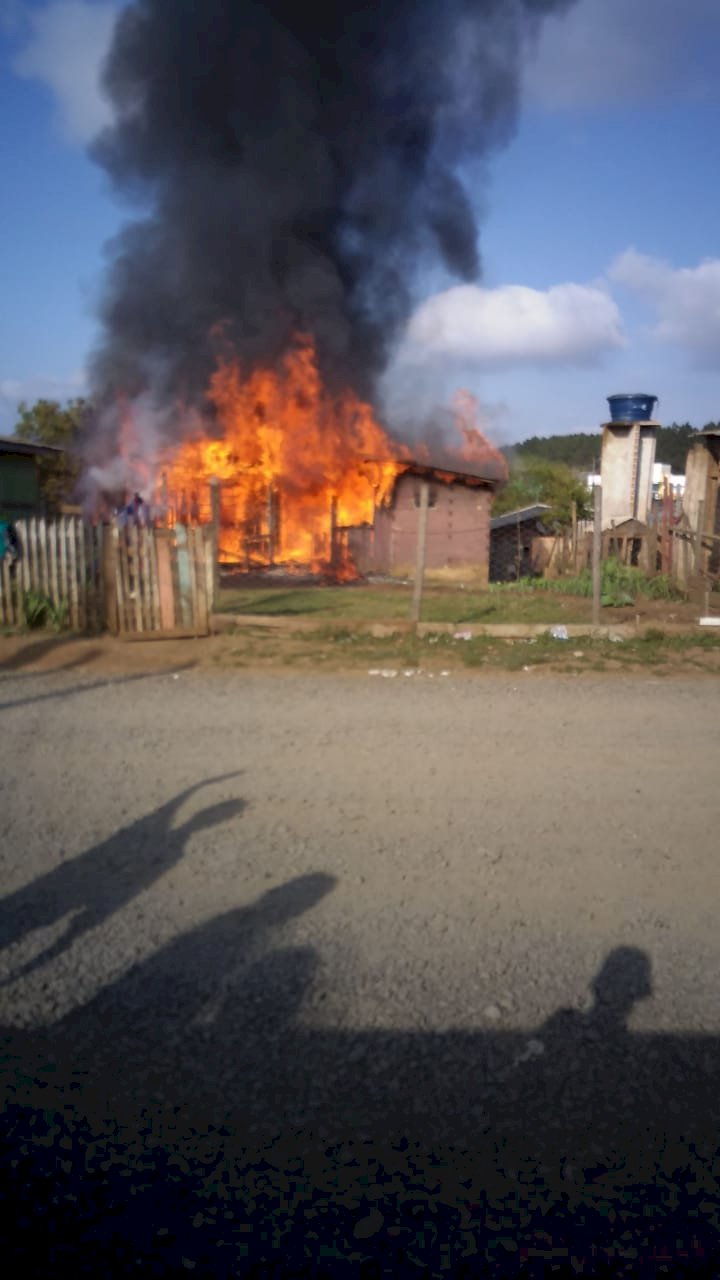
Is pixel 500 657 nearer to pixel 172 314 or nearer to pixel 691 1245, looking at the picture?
pixel 691 1245

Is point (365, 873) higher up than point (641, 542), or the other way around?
point (641, 542)

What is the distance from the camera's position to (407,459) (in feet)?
78.8

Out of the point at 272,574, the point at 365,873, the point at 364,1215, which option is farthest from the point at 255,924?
the point at 272,574

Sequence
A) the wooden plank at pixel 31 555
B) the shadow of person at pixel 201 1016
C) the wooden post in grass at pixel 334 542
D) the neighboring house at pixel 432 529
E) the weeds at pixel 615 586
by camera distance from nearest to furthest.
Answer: the shadow of person at pixel 201 1016
the wooden plank at pixel 31 555
the weeds at pixel 615 586
the wooden post in grass at pixel 334 542
the neighboring house at pixel 432 529

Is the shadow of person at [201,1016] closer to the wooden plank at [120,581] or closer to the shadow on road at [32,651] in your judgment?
the shadow on road at [32,651]

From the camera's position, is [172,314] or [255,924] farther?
[172,314]

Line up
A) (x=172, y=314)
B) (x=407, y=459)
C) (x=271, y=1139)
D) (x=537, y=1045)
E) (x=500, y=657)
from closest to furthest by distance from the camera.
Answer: (x=271, y=1139)
(x=537, y=1045)
(x=500, y=657)
(x=407, y=459)
(x=172, y=314)

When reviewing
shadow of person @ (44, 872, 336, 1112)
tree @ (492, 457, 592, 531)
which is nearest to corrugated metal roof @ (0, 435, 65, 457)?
shadow of person @ (44, 872, 336, 1112)

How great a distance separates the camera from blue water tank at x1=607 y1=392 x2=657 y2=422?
26.4 metres

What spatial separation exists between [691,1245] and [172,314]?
91.1 feet

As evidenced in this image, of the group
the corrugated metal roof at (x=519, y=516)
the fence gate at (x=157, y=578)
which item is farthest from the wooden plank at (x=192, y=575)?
the corrugated metal roof at (x=519, y=516)

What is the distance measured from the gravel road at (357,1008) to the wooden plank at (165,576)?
509 centimetres

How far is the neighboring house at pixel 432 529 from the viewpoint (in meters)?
24.3

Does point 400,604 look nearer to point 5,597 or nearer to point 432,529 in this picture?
point 432,529
